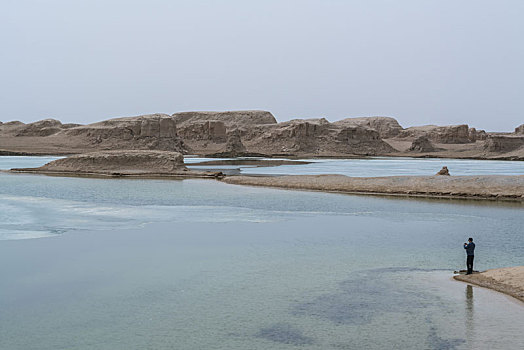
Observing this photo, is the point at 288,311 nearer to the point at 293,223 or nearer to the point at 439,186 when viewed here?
the point at 293,223

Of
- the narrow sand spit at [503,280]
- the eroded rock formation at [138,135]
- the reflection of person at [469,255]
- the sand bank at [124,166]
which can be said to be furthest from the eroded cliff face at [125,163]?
the eroded rock formation at [138,135]

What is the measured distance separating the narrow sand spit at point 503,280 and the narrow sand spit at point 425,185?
46.1ft

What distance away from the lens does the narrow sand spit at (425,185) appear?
22812 millimetres

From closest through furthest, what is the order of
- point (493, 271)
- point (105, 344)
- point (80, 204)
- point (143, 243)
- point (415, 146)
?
point (105, 344)
point (493, 271)
point (143, 243)
point (80, 204)
point (415, 146)

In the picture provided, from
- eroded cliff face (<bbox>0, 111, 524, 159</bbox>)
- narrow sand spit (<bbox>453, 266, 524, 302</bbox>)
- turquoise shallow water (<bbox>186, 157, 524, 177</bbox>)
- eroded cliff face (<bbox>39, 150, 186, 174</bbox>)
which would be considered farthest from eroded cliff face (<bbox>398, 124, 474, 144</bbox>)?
narrow sand spit (<bbox>453, 266, 524, 302</bbox>)

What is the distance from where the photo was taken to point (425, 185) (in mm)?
24641

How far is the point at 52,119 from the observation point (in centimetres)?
11069

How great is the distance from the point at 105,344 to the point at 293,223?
946 cm

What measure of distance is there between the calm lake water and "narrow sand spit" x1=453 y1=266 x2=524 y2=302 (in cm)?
22

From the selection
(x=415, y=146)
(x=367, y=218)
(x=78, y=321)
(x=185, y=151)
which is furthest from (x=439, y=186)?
(x=415, y=146)

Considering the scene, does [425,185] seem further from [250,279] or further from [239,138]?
[239,138]

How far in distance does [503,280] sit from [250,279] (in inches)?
158

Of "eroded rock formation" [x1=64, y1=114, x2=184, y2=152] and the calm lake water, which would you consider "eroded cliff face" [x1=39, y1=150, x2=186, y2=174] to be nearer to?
the calm lake water

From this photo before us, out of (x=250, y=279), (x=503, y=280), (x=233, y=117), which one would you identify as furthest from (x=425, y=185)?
(x=233, y=117)
